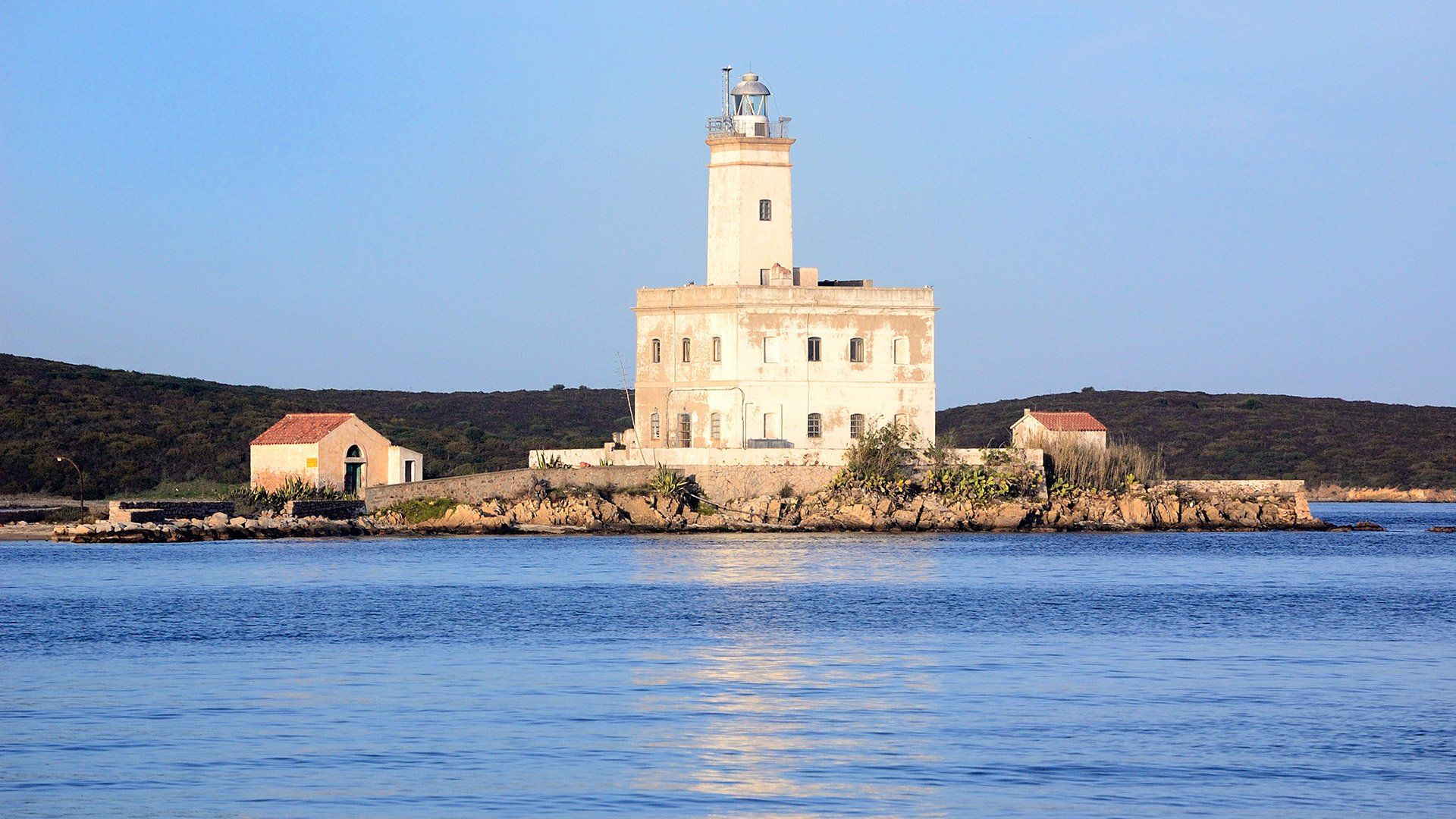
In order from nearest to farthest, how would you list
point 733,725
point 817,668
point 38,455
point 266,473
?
point 733,725
point 817,668
point 266,473
point 38,455

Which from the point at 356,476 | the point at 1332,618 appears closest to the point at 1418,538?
the point at 1332,618

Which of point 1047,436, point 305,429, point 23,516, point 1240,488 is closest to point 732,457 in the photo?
point 1047,436

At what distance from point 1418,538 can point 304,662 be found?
3585 centimetres

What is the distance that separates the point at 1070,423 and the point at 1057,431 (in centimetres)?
145

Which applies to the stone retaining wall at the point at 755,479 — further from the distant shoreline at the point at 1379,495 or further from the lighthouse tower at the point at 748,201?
the distant shoreline at the point at 1379,495

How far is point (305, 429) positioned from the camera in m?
47.3

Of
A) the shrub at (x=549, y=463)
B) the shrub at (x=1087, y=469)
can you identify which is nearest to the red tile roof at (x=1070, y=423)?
the shrub at (x=1087, y=469)

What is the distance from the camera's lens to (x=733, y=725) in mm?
17016

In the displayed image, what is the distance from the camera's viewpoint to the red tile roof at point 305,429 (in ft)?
154

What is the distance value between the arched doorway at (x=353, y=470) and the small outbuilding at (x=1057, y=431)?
16.6 meters

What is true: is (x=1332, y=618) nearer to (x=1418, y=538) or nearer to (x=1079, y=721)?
(x=1079, y=721)

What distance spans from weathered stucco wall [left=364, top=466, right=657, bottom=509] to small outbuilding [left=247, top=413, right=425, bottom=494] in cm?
97

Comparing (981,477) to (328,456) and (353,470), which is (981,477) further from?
(328,456)

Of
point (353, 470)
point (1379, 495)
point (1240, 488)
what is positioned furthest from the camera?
point (1379, 495)
